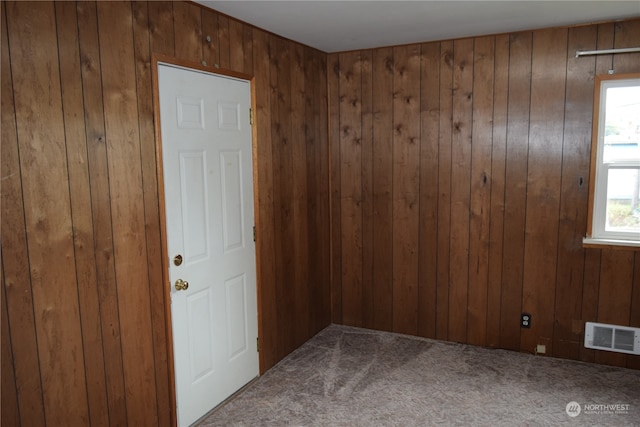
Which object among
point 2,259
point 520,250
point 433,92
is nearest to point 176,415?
point 2,259

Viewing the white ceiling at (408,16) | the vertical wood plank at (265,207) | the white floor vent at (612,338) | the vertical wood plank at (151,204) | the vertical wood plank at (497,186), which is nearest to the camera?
the vertical wood plank at (151,204)

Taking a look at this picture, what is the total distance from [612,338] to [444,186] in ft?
5.30

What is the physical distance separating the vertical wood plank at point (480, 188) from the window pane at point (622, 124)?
78 cm

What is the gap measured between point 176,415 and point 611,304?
9.91 ft

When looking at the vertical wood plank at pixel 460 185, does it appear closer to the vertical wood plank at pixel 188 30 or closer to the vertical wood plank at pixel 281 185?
the vertical wood plank at pixel 281 185

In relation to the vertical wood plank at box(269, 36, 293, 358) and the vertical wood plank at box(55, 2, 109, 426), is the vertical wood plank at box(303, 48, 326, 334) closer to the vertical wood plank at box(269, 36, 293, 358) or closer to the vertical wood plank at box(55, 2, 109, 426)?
the vertical wood plank at box(269, 36, 293, 358)

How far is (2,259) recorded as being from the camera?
5.85 feet

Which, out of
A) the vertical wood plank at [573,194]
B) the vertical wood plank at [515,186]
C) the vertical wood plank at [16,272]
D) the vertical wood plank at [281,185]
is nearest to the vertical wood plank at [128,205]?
the vertical wood plank at [16,272]

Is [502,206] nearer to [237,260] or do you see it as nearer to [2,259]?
[237,260]

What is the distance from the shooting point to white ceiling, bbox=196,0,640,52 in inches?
107

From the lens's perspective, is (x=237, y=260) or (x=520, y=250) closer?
(x=237, y=260)

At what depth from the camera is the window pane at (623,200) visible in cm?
330

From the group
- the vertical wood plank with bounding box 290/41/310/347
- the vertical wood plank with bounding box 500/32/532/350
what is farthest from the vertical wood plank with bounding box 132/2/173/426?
the vertical wood plank with bounding box 500/32/532/350

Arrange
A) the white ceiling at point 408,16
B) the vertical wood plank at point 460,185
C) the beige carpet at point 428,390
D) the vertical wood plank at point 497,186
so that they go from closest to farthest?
1. the white ceiling at point 408,16
2. the beige carpet at point 428,390
3. the vertical wood plank at point 497,186
4. the vertical wood plank at point 460,185
